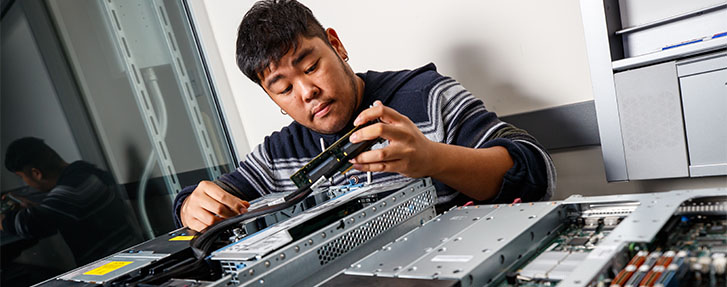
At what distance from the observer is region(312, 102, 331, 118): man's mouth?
4.36 ft

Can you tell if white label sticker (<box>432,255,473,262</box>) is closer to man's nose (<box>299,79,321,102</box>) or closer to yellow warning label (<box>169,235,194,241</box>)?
yellow warning label (<box>169,235,194,241</box>)

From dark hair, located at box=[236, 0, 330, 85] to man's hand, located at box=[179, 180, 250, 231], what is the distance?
365mm

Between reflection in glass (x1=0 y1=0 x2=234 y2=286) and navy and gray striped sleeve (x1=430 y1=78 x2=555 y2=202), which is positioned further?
reflection in glass (x1=0 y1=0 x2=234 y2=286)

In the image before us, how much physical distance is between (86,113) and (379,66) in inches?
43.7

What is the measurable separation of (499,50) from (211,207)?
3.15ft

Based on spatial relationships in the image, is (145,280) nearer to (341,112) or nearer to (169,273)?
(169,273)

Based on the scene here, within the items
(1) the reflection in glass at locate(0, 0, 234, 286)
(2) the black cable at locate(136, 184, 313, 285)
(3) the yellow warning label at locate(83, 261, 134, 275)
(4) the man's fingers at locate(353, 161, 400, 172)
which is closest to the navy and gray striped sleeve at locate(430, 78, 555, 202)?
(4) the man's fingers at locate(353, 161, 400, 172)

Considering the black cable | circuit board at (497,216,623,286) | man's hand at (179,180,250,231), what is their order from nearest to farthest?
circuit board at (497,216,623,286)
the black cable
man's hand at (179,180,250,231)

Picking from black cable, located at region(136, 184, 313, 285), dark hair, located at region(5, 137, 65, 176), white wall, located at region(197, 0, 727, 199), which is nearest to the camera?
black cable, located at region(136, 184, 313, 285)

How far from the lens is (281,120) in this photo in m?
2.25

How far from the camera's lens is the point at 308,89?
1.29m

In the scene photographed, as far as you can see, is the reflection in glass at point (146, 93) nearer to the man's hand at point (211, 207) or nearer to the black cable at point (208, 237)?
the man's hand at point (211, 207)

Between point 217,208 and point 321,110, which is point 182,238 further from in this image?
point 321,110

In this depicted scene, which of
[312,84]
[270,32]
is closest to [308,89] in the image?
[312,84]
